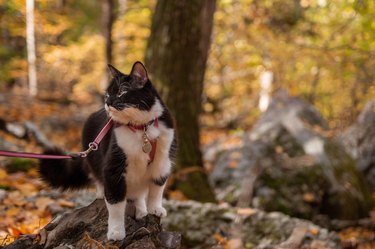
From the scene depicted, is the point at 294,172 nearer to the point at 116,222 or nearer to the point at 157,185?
the point at 157,185

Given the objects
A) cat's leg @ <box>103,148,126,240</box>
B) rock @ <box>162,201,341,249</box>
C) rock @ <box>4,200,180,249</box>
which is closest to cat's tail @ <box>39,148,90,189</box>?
rock @ <box>4,200,180,249</box>

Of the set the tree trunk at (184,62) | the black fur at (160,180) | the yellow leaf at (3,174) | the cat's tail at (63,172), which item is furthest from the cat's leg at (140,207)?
the yellow leaf at (3,174)

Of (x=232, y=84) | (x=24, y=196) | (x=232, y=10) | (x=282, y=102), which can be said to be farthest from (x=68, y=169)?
(x=232, y=84)

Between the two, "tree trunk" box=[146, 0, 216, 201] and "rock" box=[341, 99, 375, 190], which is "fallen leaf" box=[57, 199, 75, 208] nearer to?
"tree trunk" box=[146, 0, 216, 201]

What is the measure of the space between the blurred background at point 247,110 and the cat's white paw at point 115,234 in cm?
93

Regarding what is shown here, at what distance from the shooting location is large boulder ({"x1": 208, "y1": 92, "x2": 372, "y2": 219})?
541 centimetres

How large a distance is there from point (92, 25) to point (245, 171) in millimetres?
12781

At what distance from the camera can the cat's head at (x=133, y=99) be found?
2400 mm

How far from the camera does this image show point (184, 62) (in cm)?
475

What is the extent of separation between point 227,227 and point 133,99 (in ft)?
7.18

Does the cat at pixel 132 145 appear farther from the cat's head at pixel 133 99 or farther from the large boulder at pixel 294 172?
the large boulder at pixel 294 172

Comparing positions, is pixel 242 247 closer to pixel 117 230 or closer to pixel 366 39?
pixel 117 230

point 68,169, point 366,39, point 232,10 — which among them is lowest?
point 68,169

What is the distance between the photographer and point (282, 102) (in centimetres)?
718
